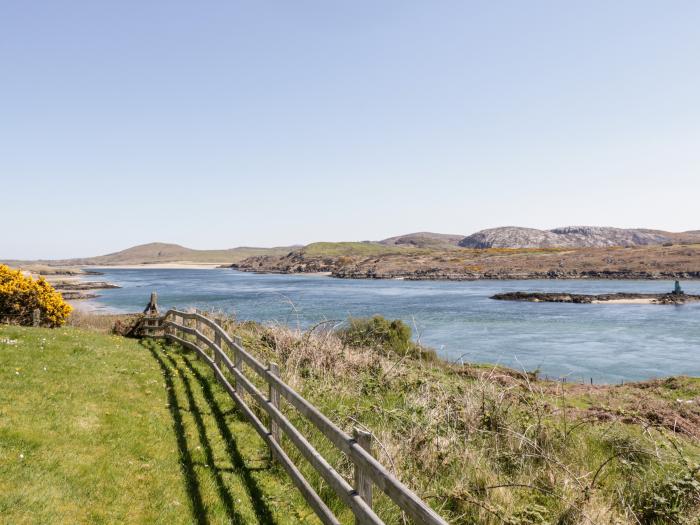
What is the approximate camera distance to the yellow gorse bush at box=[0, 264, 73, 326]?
21.4 m

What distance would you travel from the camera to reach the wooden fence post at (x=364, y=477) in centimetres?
470

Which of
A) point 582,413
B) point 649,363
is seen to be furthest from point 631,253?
point 582,413

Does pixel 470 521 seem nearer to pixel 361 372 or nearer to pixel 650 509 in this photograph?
pixel 650 509

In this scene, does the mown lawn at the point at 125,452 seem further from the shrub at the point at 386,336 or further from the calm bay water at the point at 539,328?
the shrub at the point at 386,336

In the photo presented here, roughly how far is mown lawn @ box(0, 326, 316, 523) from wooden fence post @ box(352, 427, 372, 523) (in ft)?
6.17

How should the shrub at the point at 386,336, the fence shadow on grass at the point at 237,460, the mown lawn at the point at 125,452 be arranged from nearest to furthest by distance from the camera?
the mown lawn at the point at 125,452 → the fence shadow on grass at the point at 237,460 → the shrub at the point at 386,336

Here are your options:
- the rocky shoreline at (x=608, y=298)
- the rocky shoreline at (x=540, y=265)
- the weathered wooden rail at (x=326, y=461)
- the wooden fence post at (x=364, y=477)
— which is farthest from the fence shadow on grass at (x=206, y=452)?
the rocky shoreline at (x=540, y=265)

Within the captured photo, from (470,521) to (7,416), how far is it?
756 centimetres

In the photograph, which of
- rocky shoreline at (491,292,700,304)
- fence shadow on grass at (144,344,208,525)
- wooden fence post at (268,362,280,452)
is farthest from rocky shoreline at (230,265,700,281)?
wooden fence post at (268,362,280,452)

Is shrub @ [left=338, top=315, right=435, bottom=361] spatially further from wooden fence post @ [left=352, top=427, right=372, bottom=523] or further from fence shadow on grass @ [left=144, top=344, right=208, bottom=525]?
wooden fence post @ [left=352, top=427, right=372, bottom=523]

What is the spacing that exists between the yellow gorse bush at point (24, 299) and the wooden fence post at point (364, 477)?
21.7m

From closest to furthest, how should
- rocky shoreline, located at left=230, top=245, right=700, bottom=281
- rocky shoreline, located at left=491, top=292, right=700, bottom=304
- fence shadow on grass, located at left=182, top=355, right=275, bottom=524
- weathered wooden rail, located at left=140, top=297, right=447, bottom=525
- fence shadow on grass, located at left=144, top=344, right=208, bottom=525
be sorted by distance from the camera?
1. weathered wooden rail, located at left=140, top=297, right=447, bottom=525
2. fence shadow on grass, located at left=144, top=344, right=208, bottom=525
3. fence shadow on grass, located at left=182, top=355, right=275, bottom=524
4. rocky shoreline, located at left=491, top=292, right=700, bottom=304
5. rocky shoreline, located at left=230, top=245, right=700, bottom=281

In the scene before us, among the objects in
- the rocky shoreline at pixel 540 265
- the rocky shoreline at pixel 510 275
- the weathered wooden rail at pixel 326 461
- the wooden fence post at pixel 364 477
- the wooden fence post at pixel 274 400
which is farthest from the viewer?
the rocky shoreline at pixel 540 265

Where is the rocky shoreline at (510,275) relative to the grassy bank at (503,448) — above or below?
below
